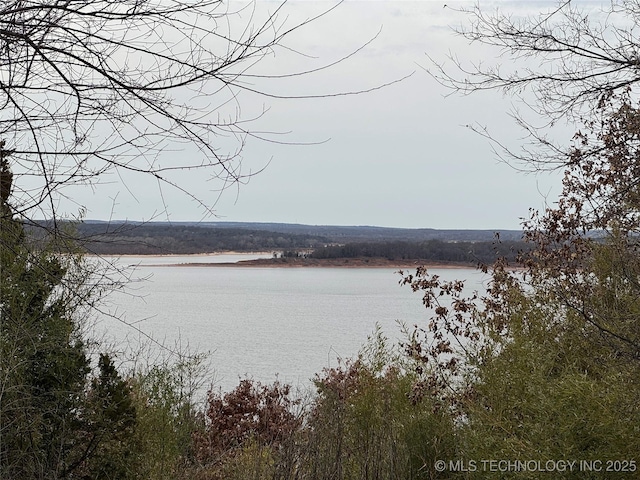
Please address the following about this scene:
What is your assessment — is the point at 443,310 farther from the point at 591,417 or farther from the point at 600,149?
the point at 591,417

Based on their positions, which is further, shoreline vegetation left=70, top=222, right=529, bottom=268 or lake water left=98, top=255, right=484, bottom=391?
lake water left=98, top=255, right=484, bottom=391

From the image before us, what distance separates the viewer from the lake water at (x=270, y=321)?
15.6 m

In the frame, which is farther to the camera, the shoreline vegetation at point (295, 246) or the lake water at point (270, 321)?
the lake water at point (270, 321)

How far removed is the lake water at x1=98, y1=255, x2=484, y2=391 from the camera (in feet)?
51.2

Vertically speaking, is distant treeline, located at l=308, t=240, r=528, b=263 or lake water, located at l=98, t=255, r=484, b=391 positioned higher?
distant treeline, located at l=308, t=240, r=528, b=263

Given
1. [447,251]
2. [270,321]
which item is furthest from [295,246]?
[447,251]

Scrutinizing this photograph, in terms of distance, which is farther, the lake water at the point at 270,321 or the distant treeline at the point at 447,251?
the lake water at the point at 270,321

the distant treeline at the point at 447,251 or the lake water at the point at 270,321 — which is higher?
the distant treeline at the point at 447,251

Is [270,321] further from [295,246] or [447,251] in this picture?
[295,246]

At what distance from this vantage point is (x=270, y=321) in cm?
2291

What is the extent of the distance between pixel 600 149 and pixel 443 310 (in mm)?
2332

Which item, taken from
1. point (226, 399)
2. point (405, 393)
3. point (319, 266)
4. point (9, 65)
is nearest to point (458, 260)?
point (226, 399)

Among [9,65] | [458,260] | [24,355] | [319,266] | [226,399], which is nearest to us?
[9,65]

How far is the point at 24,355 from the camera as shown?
7.68 meters
